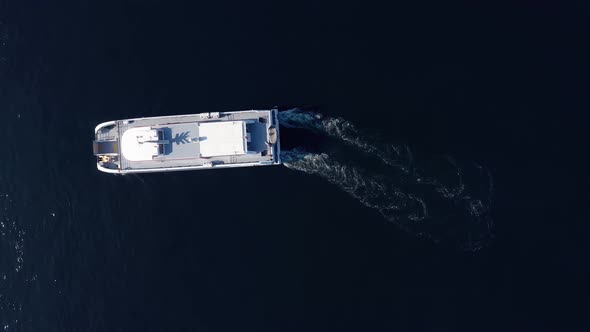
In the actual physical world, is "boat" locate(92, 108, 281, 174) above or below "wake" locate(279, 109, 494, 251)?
above

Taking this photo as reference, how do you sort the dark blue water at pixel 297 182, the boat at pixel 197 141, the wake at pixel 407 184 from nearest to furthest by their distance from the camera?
the dark blue water at pixel 297 182 → the wake at pixel 407 184 → the boat at pixel 197 141

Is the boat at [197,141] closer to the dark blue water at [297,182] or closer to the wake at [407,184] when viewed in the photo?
the dark blue water at [297,182]

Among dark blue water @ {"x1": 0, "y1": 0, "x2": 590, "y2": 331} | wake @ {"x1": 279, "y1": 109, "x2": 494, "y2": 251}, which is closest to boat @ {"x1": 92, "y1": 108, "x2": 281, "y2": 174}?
dark blue water @ {"x1": 0, "y1": 0, "x2": 590, "y2": 331}

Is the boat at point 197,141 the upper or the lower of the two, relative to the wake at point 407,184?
upper

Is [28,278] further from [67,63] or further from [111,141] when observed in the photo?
[67,63]

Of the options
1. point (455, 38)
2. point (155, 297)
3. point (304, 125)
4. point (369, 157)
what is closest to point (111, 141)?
point (155, 297)

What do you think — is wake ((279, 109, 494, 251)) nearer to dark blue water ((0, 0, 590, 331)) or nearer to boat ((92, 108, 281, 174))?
dark blue water ((0, 0, 590, 331))

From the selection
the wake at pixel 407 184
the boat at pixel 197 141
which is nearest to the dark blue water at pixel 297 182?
the wake at pixel 407 184
